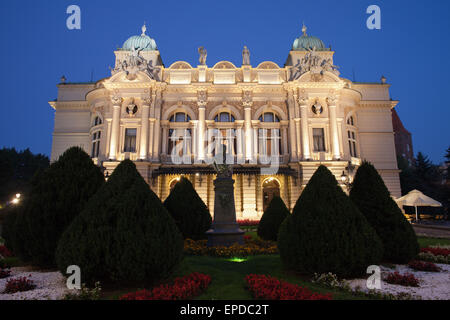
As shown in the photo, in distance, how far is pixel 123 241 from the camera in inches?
214

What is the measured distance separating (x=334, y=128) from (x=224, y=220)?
1905 cm

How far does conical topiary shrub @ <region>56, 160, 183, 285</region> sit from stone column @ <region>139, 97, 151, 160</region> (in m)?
19.9

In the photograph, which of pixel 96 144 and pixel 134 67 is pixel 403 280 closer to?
pixel 134 67

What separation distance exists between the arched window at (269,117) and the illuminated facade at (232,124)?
11 cm

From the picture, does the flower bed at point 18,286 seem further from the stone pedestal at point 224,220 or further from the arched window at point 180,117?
the arched window at point 180,117

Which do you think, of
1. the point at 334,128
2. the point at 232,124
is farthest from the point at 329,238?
the point at 334,128

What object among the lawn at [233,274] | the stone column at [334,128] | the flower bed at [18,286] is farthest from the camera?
the stone column at [334,128]

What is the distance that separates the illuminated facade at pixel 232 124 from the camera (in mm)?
25359

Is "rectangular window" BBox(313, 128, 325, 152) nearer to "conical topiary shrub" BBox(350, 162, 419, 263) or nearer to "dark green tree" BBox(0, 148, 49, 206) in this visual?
"conical topiary shrub" BBox(350, 162, 419, 263)

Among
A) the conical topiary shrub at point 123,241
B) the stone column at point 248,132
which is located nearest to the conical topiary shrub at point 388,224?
the conical topiary shrub at point 123,241

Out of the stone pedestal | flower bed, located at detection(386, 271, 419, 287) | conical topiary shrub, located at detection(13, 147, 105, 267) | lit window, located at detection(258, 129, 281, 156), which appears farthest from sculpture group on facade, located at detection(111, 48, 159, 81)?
flower bed, located at detection(386, 271, 419, 287)
